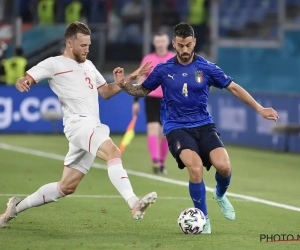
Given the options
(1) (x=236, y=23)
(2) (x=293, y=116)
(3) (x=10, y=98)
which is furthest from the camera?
(1) (x=236, y=23)

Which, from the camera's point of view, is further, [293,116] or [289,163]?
[293,116]

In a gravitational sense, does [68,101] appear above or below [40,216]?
above

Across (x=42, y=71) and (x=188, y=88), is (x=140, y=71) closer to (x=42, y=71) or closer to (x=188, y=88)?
(x=188, y=88)

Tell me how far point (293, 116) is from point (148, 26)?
1002 centimetres

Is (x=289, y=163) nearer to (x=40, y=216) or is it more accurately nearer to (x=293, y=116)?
(x=293, y=116)

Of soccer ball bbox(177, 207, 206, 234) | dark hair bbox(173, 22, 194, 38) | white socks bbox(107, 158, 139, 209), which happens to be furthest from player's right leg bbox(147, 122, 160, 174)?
white socks bbox(107, 158, 139, 209)

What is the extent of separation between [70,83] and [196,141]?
51.8 inches

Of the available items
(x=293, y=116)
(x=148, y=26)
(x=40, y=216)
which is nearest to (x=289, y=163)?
(x=293, y=116)

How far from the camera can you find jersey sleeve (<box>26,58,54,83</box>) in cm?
895

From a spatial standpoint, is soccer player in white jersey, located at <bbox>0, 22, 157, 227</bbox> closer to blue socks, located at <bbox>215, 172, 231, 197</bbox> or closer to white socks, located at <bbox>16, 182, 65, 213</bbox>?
white socks, located at <bbox>16, 182, 65, 213</bbox>

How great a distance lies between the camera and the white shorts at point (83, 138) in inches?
345

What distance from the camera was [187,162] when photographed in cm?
896
